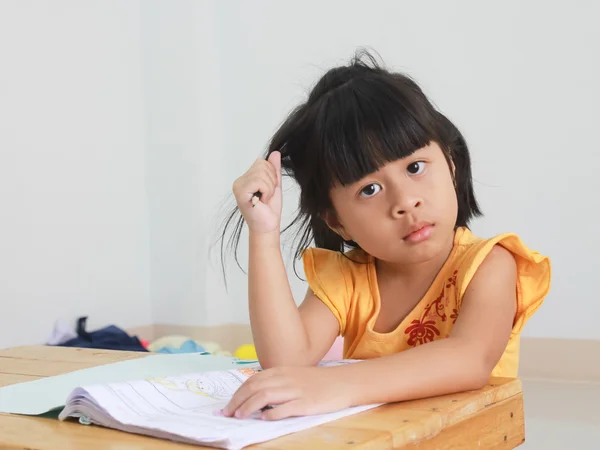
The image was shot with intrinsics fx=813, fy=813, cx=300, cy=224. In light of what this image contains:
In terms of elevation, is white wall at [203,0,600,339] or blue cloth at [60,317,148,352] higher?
white wall at [203,0,600,339]

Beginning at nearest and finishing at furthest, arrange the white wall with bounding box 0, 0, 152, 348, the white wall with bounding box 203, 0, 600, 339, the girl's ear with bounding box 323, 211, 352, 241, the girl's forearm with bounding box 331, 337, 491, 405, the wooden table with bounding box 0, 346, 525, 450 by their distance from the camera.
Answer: the wooden table with bounding box 0, 346, 525, 450 < the girl's forearm with bounding box 331, 337, 491, 405 < the girl's ear with bounding box 323, 211, 352, 241 < the white wall with bounding box 203, 0, 600, 339 < the white wall with bounding box 0, 0, 152, 348

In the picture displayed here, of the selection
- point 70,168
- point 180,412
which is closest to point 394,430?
point 180,412

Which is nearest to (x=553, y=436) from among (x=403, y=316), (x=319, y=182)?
(x=403, y=316)

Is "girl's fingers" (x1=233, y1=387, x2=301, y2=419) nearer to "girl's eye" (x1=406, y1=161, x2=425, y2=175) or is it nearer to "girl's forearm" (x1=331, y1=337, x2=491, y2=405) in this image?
"girl's forearm" (x1=331, y1=337, x2=491, y2=405)

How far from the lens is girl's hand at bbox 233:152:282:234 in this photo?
3.29ft

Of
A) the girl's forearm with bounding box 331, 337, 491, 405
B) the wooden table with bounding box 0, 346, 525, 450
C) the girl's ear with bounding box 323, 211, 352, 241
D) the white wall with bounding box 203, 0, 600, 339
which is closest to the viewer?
the wooden table with bounding box 0, 346, 525, 450

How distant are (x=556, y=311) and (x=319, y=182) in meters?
1.49

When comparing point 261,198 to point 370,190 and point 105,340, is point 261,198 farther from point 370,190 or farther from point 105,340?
point 105,340

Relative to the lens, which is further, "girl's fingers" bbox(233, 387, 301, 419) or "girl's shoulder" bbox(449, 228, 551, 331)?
"girl's shoulder" bbox(449, 228, 551, 331)

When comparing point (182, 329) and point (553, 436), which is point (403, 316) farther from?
point (182, 329)

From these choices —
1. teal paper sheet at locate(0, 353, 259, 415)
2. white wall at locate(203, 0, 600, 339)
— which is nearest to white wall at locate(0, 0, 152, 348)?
white wall at locate(203, 0, 600, 339)

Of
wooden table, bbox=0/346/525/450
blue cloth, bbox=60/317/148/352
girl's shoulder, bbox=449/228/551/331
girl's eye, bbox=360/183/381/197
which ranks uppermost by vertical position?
blue cloth, bbox=60/317/148/352

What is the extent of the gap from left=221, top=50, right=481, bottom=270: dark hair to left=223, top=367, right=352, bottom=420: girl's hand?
32 centimetres

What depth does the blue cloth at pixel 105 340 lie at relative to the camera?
244 centimetres
